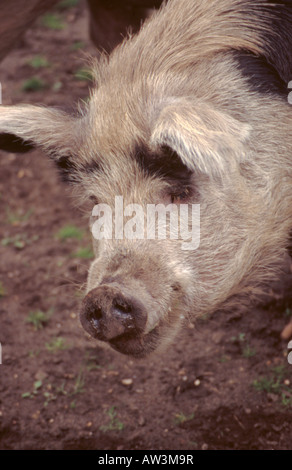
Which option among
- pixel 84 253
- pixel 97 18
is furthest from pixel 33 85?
pixel 84 253

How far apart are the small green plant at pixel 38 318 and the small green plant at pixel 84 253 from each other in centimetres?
70

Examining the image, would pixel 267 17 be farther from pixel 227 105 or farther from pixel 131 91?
pixel 131 91

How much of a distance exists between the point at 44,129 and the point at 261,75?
125cm

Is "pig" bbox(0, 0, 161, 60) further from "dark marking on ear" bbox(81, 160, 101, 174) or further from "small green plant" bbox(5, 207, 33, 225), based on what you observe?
"small green plant" bbox(5, 207, 33, 225)

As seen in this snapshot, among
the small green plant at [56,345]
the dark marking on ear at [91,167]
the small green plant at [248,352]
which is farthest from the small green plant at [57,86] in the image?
the small green plant at [248,352]

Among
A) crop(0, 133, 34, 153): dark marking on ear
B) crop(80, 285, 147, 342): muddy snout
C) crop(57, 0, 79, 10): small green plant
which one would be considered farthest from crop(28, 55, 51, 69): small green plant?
crop(80, 285, 147, 342): muddy snout

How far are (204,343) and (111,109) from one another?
6.54 ft

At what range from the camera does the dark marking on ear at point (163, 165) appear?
2.81 m

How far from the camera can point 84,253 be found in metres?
5.16

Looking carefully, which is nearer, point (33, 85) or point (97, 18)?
point (97, 18)

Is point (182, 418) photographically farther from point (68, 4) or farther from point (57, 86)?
point (68, 4)

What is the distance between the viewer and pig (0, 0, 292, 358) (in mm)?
2826

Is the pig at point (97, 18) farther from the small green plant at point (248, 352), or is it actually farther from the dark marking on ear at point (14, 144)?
the small green plant at point (248, 352)
